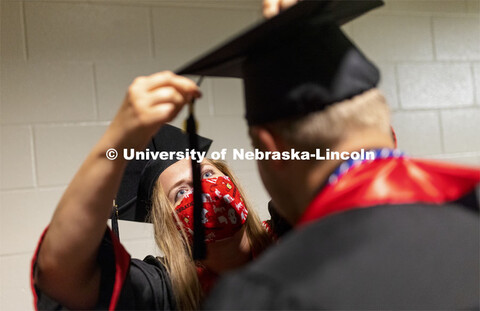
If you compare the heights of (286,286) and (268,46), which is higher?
(268,46)

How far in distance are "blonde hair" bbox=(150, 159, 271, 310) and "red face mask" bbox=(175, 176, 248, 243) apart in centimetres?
3

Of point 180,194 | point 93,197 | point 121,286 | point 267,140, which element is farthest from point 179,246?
point 267,140

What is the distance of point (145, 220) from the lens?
143 centimetres

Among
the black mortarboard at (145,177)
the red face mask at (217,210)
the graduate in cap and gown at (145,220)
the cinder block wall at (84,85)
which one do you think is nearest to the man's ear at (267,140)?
the graduate in cap and gown at (145,220)


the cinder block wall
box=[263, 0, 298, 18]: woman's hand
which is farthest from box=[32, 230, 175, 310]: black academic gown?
the cinder block wall

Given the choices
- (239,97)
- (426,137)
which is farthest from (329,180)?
(426,137)

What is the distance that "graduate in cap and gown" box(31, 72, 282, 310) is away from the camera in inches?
28.8

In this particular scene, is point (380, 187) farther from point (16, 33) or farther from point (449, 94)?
point (449, 94)

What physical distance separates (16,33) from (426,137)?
206 cm

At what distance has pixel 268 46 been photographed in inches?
30.2

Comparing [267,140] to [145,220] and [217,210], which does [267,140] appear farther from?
[145,220]

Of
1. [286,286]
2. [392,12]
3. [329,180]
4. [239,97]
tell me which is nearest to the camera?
[286,286]

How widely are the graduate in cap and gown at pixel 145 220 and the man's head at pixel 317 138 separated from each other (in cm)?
17

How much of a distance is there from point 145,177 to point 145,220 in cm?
14
